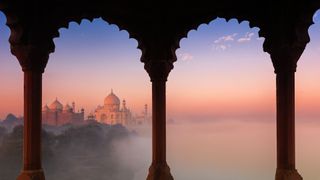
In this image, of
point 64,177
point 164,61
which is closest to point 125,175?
point 64,177

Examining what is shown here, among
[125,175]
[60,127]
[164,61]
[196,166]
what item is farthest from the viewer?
[125,175]

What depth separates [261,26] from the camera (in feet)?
24.2

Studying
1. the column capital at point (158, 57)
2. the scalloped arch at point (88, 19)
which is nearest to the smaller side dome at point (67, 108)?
the scalloped arch at point (88, 19)

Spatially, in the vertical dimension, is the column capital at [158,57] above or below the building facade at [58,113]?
above

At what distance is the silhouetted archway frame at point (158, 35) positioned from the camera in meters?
6.94

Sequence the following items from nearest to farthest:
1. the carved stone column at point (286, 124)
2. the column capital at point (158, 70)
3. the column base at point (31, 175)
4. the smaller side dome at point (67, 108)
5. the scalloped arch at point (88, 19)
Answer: the column base at point (31, 175), the carved stone column at point (286, 124), the scalloped arch at point (88, 19), the column capital at point (158, 70), the smaller side dome at point (67, 108)

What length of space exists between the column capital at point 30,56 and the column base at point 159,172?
8.54 ft

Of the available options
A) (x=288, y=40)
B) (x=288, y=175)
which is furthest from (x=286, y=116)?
(x=288, y=40)

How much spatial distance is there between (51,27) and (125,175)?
67.5 m

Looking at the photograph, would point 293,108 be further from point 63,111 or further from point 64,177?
point 64,177

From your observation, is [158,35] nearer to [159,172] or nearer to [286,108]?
[159,172]

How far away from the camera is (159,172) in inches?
306

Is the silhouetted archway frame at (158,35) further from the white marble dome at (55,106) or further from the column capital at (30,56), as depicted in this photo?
the white marble dome at (55,106)

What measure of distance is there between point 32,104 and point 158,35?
2.57m
